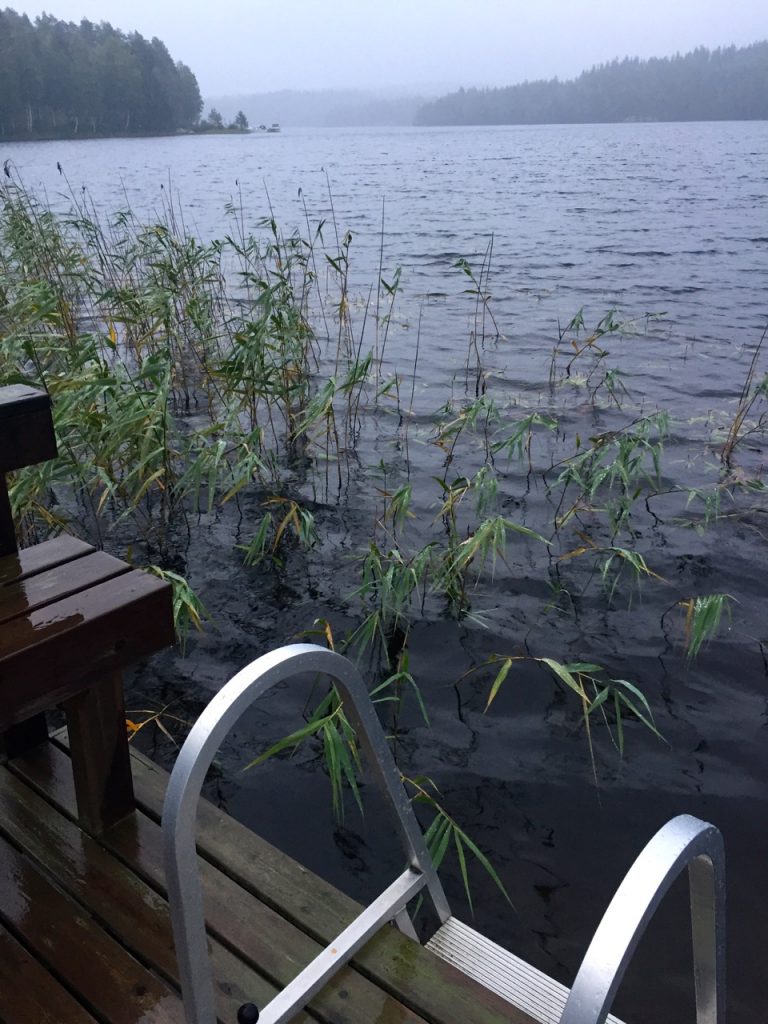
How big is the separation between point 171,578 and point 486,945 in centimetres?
239

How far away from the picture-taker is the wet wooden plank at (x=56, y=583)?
191 centimetres

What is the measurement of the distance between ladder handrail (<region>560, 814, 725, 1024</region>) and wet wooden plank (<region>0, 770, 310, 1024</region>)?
89cm

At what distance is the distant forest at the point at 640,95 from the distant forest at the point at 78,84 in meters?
71.0

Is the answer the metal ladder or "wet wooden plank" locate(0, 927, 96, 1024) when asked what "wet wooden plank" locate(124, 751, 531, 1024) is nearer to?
the metal ladder

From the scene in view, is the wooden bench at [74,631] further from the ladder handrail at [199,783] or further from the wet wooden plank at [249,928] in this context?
the ladder handrail at [199,783]

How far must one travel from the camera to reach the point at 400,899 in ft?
6.39

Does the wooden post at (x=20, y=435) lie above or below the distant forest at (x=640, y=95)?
below

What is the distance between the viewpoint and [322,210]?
20.7 m

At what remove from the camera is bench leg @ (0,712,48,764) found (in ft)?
7.89

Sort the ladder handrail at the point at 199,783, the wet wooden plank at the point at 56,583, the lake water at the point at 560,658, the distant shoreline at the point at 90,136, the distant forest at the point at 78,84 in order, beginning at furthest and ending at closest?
the distant shoreline at the point at 90,136, the distant forest at the point at 78,84, the lake water at the point at 560,658, the wet wooden plank at the point at 56,583, the ladder handrail at the point at 199,783

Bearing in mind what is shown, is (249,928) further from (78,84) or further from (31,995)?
(78,84)

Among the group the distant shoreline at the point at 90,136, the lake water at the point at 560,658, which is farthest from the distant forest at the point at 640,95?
the lake water at the point at 560,658

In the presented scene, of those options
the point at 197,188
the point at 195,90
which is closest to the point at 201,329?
the point at 197,188

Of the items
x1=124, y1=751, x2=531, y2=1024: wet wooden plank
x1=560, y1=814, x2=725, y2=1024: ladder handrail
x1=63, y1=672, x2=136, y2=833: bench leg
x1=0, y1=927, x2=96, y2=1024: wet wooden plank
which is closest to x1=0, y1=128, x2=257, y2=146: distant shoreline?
x1=63, y1=672, x2=136, y2=833: bench leg
